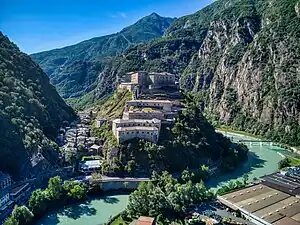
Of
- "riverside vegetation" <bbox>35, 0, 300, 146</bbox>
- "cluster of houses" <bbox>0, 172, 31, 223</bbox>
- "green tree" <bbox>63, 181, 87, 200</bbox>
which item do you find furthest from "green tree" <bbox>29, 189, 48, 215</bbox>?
"riverside vegetation" <bbox>35, 0, 300, 146</bbox>

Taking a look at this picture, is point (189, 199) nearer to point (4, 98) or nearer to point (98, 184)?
point (98, 184)

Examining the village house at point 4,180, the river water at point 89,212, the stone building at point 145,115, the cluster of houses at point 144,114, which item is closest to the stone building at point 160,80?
the cluster of houses at point 144,114

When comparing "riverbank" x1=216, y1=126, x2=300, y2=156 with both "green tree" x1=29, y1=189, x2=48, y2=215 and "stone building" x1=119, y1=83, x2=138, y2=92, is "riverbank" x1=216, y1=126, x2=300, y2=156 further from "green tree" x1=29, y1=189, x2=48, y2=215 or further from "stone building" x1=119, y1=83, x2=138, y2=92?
"green tree" x1=29, y1=189, x2=48, y2=215

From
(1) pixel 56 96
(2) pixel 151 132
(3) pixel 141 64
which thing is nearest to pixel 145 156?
(2) pixel 151 132

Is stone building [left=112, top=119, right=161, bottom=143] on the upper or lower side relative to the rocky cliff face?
lower

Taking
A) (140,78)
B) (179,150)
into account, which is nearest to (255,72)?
(140,78)

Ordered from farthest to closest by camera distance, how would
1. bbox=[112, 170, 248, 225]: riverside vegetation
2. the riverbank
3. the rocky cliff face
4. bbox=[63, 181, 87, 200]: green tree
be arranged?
the rocky cliff face, the riverbank, bbox=[63, 181, 87, 200]: green tree, bbox=[112, 170, 248, 225]: riverside vegetation

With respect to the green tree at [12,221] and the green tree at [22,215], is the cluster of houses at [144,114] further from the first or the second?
the green tree at [12,221]
